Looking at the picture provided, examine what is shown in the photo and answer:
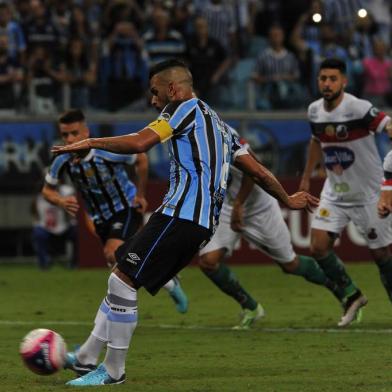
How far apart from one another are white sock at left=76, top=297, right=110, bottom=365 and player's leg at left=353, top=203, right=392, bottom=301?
4.34m

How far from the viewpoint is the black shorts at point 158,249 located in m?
8.29

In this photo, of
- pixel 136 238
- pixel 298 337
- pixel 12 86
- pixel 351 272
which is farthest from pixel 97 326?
pixel 12 86

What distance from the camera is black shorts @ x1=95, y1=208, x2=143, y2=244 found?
12734 mm

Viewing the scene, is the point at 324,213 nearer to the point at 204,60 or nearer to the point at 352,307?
the point at 352,307

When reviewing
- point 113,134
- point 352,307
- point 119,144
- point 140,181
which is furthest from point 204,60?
point 119,144

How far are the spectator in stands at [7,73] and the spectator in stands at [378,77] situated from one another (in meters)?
5.94

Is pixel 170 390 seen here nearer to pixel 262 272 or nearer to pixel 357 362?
pixel 357 362

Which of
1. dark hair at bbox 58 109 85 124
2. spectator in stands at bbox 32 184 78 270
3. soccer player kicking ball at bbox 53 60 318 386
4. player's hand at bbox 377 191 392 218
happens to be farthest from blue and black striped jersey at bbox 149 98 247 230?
spectator in stands at bbox 32 184 78 270

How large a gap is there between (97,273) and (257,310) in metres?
7.97

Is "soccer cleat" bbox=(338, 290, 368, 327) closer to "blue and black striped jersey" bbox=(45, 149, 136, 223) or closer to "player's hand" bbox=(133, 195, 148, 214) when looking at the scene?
"player's hand" bbox=(133, 195, 148, 214)

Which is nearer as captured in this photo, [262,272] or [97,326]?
[97,326]

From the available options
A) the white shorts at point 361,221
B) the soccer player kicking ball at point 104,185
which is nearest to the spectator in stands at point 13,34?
the soccer player kicking ball at point 104,185

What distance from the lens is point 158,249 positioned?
27.2 ft

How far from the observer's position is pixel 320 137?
486 inches
